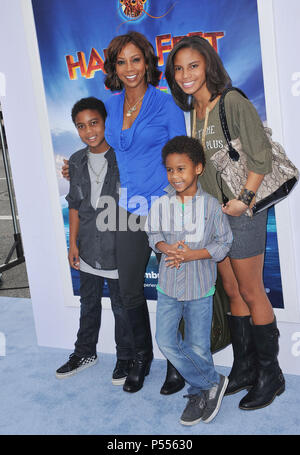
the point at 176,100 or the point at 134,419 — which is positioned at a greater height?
the point at 176,100

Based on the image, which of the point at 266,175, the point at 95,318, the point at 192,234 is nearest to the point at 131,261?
the point at 192,234

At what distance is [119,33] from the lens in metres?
2.37

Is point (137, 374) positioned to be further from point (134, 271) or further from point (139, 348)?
point (134, 271)

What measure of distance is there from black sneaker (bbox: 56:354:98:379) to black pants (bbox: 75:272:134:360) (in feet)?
0.10

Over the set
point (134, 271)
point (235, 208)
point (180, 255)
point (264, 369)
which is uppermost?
point (235, 208)

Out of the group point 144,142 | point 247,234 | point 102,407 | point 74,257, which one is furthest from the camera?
point 74,257

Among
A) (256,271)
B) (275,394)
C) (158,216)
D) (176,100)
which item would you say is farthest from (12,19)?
(275,394)

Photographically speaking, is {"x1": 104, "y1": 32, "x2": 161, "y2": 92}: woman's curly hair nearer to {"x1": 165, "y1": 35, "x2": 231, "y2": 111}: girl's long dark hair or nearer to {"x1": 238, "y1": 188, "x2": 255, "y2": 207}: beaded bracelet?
{"x1": 165, "y1": 35, "x2": 231, "y2": 111}: girl's long dark hair

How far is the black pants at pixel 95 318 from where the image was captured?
2572 millimetres

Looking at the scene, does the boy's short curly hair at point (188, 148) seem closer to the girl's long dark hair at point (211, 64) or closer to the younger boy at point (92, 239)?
the girl's long dark hair at point (211, 64)

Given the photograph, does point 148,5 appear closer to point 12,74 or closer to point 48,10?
point 48,10

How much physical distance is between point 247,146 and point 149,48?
64 cm

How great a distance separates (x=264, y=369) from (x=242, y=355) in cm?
13

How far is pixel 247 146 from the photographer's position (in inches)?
74.8
